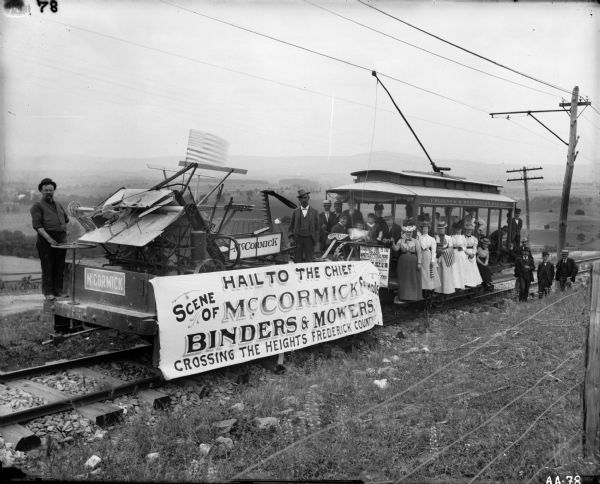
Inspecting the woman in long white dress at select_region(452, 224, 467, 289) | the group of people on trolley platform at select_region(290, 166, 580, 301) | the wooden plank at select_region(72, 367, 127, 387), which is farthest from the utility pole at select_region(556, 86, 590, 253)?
the wooden plank at select_region(72, 367, 127, 387)

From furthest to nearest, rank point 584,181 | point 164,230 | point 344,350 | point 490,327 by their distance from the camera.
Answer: point 584,181
point 490,327
point 344,350
point 164,230

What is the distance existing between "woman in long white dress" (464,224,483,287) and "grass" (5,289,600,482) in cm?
480

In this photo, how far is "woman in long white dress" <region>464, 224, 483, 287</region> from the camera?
12133 mm

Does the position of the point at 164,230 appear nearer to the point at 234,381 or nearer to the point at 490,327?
the point at 234,381

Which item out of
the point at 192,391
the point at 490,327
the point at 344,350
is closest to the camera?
the point at 192,391

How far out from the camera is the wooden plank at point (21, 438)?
427cm

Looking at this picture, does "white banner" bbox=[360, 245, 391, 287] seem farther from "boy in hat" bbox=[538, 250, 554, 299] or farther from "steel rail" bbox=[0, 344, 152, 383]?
"boy in hat" bbox=[538, 250, 554, 299]

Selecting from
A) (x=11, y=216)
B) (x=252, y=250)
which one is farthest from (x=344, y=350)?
(x=11, y=216)

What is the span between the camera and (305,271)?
23.0 ft

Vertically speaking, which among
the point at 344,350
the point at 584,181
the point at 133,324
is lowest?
the point at 344,350

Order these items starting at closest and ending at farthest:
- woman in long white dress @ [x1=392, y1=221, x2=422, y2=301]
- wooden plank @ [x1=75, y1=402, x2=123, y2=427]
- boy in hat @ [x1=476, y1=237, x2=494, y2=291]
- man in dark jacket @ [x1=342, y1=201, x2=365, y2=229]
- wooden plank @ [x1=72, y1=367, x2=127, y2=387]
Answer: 1. wooden plank @ [x1=75, y1=402, x2=123, y2=427]
2. wooden plank @ [x1=72, y1=367, x2=127, y2=387]
3. woman in long white dress @ [x1=392, y1=221, x2=422, y2=301]
4. man in dark jacket @ [x1=342, y1=201, x2=365, y2=229]
5. boy in hat @ [x1=476, y1=237, x2=494, y2=291]

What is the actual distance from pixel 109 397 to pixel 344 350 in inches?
136

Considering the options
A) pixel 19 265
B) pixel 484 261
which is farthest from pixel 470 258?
pixel 19 265

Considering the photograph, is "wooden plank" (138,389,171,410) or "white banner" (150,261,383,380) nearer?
"wooden plank" (138,389,171,410)
